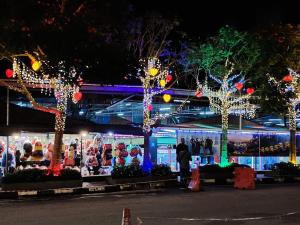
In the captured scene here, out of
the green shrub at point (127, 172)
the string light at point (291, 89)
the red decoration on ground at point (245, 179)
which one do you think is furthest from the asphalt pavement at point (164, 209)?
the string light at point (291, 89)

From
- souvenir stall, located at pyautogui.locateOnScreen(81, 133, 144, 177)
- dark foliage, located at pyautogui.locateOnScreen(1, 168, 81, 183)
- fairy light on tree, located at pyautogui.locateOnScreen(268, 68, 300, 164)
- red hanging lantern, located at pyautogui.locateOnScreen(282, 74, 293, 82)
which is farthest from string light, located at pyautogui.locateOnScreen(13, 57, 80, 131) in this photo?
fairy light on tree, located at pyautogui.locateOnScreen(268, 68, 300, 164)

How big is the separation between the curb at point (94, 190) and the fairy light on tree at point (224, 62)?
5.37 meters

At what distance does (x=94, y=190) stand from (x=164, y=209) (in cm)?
658

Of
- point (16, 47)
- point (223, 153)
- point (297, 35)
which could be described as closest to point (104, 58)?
point (16, 47)

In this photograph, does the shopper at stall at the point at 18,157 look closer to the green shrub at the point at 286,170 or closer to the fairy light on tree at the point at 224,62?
the fairy light on tree at the point at 224,62

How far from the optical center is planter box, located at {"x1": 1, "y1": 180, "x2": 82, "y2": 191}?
19312 mm

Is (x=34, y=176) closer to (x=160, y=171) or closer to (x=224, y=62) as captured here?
(x=160, y=171)

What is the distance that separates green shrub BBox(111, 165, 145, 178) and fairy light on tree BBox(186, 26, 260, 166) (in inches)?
217

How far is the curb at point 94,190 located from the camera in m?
18.5

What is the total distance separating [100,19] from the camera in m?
17.5

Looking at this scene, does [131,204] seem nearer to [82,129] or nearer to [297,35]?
[82,129]

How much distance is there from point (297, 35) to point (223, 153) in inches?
297

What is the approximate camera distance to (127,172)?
22.3 meters

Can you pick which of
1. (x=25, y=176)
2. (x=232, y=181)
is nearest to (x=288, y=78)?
(x=232, y=181)
